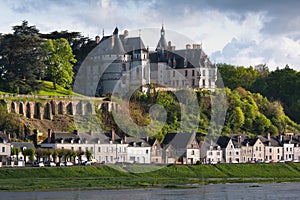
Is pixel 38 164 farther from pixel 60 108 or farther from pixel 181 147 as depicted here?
pixel 60 108

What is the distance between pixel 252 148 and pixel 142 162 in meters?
17.3

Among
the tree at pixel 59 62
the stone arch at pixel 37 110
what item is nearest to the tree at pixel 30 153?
the stone arch at pixel 37 110

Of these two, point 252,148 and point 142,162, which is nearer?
point 142,162

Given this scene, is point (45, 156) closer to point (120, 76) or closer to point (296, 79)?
point (120, 76)

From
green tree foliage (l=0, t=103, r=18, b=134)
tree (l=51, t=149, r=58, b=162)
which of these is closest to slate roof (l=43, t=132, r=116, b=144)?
green tree foliage (l=0, t=103, r=18, b=134)

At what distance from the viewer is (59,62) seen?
110 m

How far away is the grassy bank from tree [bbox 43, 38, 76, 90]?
26931 millimetres

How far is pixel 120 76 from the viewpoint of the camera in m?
114

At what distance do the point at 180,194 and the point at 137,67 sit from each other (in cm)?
4903

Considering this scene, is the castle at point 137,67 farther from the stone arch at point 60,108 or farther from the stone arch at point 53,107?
the stone arch at point 53,107

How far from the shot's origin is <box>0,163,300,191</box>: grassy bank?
71.9 m

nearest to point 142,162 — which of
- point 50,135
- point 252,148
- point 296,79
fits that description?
point 50,135

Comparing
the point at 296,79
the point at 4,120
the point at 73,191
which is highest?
the point at 296,79

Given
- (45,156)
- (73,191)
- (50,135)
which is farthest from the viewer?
(50,135)
